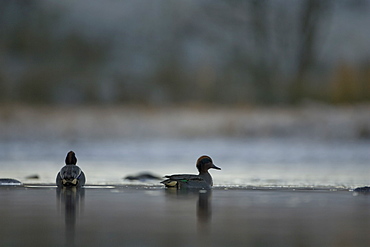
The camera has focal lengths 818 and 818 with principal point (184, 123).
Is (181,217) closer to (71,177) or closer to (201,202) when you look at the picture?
(201,202)

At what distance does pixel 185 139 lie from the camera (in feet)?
Answer: 63.8

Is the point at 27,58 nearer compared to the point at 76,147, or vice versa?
the point at 76,147

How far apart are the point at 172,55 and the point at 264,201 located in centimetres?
1545

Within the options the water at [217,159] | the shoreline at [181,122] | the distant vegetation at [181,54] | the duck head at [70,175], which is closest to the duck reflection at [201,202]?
the water at [217,159]

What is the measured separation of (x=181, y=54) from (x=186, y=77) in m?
0.80

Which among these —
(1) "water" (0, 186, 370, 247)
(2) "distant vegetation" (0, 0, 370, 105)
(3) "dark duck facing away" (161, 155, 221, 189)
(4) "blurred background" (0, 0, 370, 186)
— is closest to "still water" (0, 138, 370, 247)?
(1) "water" (0, 186, 370, 247)

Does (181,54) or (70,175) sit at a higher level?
(181,54)

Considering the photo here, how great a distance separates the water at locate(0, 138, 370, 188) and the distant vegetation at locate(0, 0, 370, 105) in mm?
2661

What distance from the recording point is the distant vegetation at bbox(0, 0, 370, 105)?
21.3 m

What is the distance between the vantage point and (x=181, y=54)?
22.5 metres

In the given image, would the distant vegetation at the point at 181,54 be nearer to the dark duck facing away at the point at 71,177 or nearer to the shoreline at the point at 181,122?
the shoreline at the point at 181,122

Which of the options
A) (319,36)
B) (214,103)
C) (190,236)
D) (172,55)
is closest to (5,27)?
(172,55)

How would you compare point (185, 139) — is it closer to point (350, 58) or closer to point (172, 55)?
point (172, 55)

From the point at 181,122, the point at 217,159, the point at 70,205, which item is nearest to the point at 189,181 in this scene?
the point at 70,205
